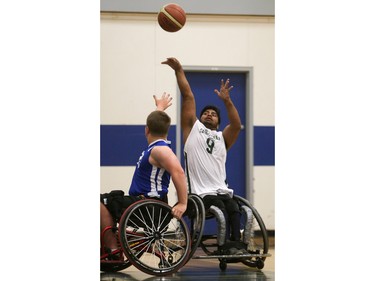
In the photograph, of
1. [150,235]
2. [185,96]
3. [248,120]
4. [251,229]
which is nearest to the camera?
[150,235]

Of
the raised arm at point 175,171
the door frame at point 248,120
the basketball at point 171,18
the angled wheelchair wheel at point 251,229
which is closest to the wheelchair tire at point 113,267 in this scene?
the raised arm at point 175,171

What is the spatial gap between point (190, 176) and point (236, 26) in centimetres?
273

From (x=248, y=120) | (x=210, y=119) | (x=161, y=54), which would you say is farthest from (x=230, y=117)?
(x=248, y=120)

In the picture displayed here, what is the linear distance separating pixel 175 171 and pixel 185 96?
0.93 meters

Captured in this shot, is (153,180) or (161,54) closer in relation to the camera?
(153,180)

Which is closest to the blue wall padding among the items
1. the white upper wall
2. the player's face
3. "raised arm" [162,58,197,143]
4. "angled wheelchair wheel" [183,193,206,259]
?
the white upper wall

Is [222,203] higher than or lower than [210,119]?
lower

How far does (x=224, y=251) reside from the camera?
5133 mm

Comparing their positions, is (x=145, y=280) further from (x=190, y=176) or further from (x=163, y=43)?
(x=163, y=43)

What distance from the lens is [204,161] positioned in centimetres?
552

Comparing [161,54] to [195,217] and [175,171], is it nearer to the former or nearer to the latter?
[195,217]

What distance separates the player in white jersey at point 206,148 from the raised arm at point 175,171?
67cm
